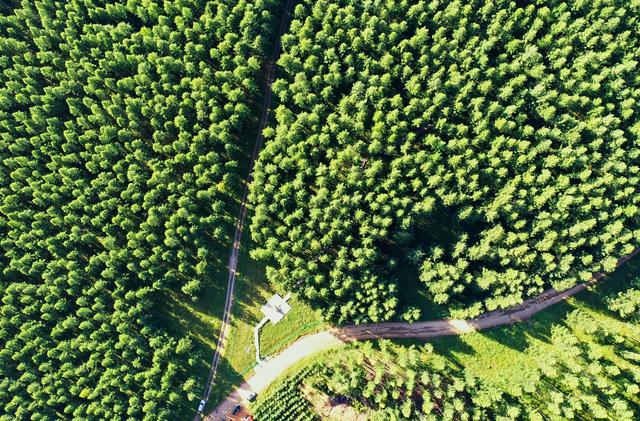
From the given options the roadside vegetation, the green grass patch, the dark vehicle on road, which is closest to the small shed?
the roadside vegetation

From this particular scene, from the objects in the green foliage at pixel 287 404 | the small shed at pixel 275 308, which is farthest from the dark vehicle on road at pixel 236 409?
the small shed at pixel 275 308

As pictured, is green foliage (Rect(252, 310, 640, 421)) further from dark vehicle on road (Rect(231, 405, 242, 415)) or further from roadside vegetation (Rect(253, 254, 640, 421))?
dark vehicle on road (Rect(231, 405, 242, 415))

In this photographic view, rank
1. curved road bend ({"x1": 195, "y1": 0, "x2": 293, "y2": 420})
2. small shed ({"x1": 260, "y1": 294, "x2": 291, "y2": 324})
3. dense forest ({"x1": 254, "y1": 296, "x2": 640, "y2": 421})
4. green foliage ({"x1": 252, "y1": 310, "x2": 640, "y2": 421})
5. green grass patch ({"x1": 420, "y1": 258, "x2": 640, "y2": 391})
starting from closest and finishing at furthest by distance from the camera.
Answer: green foliage ({"x1": 252, "y1": 310, "x2": 640, "y2": 421}), dense forest ({"x1": 254, "y1": 296, "x2": 640, "y2": 421}), green grass patch ({"x1": 420, "y1": 258, "x2": 640, "y2": 391}), small shed ({"x1": 260, "y1": 294, "x2": 291, "y2": 324}), curved road bend ({"x1": 195, "y1": 0, "x2": 293, "y2": 420})

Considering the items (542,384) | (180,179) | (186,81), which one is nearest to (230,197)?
(180,179)

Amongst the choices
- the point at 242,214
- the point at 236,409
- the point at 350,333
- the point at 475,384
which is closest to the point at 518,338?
the point at 475,384

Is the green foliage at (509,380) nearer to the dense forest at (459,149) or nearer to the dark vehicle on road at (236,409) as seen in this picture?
the dark vehicle on road at (236,409)

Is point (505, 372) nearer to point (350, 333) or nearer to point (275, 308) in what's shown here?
point (350, 333)
